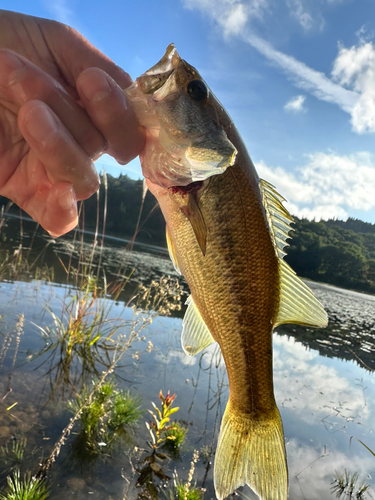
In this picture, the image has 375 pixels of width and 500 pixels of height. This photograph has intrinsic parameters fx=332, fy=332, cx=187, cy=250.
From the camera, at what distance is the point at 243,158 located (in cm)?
177

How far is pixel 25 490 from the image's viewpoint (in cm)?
289

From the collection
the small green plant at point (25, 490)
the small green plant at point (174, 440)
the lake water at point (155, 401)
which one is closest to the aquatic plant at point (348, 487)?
the lake water at point (155, 401)

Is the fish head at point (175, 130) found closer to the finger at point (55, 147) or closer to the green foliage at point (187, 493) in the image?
the finger at point (55, 147)

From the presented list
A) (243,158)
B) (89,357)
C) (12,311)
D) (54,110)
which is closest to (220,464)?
(243,158)

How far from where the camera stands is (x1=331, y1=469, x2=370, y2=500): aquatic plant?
16.1ft

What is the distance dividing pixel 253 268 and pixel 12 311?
24.5ft

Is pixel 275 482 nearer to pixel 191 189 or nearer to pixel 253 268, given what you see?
pixel 253 268

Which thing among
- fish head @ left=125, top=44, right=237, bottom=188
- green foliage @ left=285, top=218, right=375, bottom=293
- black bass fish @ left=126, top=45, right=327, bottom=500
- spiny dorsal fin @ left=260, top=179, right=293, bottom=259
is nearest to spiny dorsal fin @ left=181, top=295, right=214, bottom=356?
black bass fish @ left=126, top=45, right=327, bottom=500

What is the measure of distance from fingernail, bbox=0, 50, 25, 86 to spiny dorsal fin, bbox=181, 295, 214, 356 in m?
1.36

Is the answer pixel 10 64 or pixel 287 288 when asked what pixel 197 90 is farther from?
pixel 287 288

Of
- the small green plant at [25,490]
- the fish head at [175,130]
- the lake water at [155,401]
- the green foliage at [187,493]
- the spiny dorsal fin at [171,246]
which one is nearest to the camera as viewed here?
the fish head at [175,130]

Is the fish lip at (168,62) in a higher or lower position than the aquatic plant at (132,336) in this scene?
higher

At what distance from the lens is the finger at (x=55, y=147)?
1.20m

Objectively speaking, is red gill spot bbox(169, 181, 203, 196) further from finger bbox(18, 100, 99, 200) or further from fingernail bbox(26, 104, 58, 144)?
fingernail bbox(26, 104, 58, 144)
